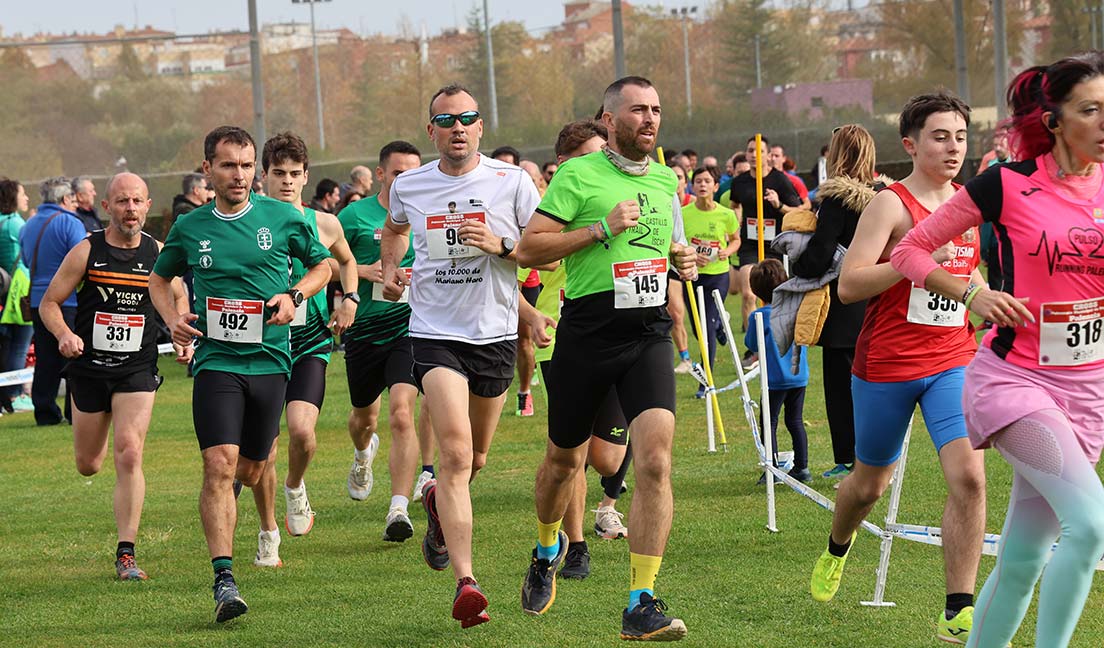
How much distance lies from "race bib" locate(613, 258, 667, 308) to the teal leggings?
1.78 m

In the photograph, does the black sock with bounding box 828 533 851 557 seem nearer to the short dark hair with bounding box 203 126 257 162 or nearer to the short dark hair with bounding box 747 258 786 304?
the short dark hair with bounding box 203 126 257 162

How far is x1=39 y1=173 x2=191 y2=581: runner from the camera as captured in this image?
799cm

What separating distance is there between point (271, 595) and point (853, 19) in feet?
134

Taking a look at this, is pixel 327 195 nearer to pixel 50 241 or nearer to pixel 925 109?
pixel 50 241

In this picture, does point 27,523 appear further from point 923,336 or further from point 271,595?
point 923,336

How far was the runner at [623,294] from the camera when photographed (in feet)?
19.5

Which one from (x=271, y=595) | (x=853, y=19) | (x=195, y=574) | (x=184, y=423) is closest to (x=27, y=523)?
(x=195, y=574)

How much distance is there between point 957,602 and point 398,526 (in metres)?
3.61

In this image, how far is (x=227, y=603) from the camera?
259 inches

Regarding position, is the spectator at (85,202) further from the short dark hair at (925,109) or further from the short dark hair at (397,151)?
the short dark hair at (925,109)

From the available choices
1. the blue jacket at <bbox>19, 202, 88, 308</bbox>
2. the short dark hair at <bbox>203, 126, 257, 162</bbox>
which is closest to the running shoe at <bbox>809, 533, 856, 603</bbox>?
the short dark hair at <bbox>203, 126, 257, 162</bbox>

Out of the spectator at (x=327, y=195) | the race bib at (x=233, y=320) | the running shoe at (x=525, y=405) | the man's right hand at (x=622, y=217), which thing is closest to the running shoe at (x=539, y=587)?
the man's right hand at (x=622, y=217)

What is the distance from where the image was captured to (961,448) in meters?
5.75

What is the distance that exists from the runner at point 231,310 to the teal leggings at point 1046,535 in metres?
3.47
